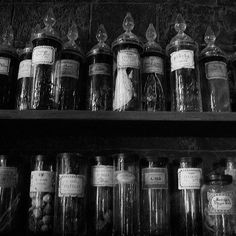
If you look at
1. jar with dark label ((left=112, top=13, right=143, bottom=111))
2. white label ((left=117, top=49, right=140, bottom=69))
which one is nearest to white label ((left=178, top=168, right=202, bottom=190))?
jar with dark label ((left=112, top=13, right=143, bottom=111))

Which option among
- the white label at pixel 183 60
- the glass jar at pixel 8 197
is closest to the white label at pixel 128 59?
the white label at pixel 183 60

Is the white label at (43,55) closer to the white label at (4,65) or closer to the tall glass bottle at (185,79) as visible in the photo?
the white label at (4,65)

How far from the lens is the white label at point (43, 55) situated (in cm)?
110

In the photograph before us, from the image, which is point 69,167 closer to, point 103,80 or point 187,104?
point 103,80

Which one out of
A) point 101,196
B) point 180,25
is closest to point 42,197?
point 101,196

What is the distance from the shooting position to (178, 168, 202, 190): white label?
3.50 feet

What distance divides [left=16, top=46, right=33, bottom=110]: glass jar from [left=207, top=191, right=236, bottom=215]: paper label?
0.63 metres

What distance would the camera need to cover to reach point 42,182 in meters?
1.05

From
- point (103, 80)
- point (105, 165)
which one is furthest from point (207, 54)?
point (105, 165)

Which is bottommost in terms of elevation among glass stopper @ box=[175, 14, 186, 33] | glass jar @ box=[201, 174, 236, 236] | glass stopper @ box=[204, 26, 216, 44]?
glass jar @ box=[201, 174, 236, 236]

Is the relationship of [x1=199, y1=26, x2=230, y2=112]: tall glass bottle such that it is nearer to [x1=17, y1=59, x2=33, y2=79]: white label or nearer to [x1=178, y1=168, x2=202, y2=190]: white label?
[x1=178, y1=168, x2=202, y2=190]: white label

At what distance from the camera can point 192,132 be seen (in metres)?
1.21

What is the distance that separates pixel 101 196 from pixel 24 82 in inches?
17.7

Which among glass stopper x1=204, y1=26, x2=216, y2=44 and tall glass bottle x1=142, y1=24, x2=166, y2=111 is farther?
glass stopper x1=204, y1=26, x2=216, y2=44
